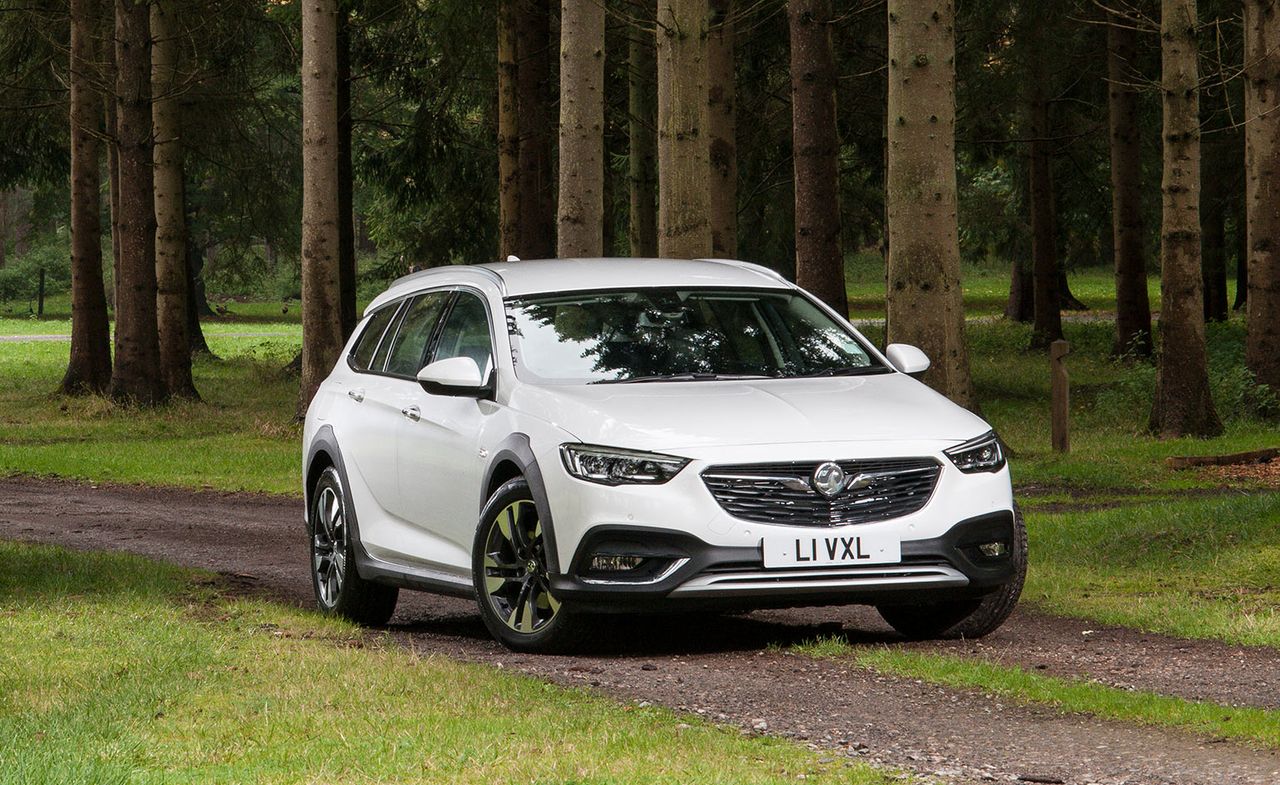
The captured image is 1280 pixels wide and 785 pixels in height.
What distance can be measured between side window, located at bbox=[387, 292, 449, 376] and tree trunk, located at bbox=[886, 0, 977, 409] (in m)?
5.00

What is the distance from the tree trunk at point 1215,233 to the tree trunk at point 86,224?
17328 mm

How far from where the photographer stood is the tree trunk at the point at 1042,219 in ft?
109

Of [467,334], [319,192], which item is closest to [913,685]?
[467,334]

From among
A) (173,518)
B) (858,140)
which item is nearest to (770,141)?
(858,140)

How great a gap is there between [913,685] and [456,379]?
255cm

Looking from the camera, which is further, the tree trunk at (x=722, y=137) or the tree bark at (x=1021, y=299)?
the tree bark at (x=1021, y=299)

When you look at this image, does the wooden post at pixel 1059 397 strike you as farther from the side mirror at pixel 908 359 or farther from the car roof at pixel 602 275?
the side mirror at pixel 908 359

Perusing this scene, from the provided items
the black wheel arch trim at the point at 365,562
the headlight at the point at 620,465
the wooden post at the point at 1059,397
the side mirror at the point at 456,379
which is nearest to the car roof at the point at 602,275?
the side mirror at the point at 456,379

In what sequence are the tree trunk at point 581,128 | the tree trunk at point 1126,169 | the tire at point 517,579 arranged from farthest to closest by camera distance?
the tree trunk at point 1126,169, the tree trunk at point 581,128, the tire at point 517,579

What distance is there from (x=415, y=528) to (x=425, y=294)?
1.41 meters

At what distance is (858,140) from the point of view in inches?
1308

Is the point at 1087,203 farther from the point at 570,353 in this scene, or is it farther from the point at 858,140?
the point at 570,353

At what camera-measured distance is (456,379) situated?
841 centimetres

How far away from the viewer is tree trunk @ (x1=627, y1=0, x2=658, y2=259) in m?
26.4
